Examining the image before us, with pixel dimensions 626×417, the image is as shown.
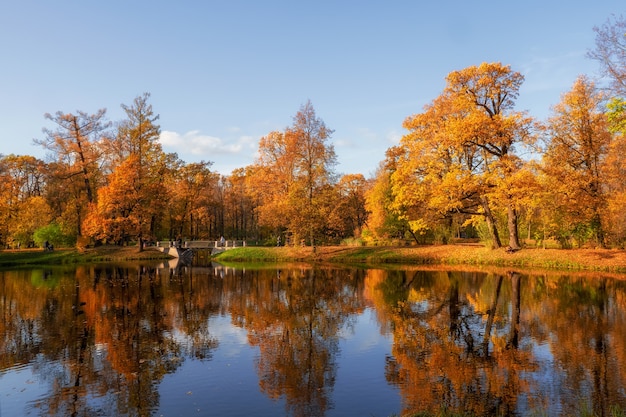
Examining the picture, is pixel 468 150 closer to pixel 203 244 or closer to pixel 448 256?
pixel 448 256

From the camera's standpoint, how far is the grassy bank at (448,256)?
110ft

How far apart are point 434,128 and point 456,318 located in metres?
26.1

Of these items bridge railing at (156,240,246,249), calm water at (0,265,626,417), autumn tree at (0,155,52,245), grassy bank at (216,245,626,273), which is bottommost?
calm water at (0,265,626,417)

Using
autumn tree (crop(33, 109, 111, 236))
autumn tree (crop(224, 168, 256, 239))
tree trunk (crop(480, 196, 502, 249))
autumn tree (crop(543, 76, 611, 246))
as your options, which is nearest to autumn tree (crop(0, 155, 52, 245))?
autumn tree (crop(33, 109, 111, 236))

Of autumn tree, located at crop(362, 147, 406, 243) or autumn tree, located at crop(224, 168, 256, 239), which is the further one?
autumn tree, located at crop(224, 168, 256, 239)

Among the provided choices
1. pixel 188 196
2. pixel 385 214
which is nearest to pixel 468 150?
pixel 385 214

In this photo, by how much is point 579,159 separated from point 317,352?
31.5 m

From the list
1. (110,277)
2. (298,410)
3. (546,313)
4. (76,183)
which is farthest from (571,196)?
(76,183)

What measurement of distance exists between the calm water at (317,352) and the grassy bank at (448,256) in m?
9.20

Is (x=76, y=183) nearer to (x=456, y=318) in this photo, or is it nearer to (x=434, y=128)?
(x=434, y=128)

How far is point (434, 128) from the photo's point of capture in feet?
132

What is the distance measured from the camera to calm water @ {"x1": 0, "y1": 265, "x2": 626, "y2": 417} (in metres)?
9.27

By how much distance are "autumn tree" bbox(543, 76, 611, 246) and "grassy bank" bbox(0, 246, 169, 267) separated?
1768 inches

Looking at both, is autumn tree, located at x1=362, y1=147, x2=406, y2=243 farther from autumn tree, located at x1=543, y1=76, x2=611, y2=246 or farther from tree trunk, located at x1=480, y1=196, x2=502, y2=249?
autumn tree, located at x1=543, y1=76, x2=611, y2=246
